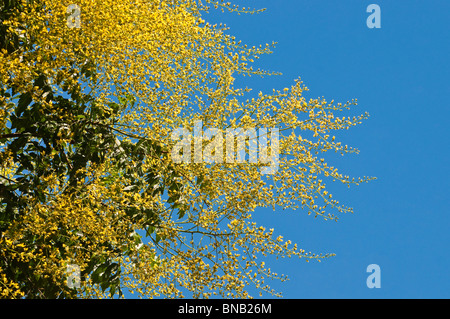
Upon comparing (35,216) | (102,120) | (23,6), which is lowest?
(35,216)

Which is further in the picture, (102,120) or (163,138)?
(102,120)

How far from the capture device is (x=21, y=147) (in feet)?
15.8
